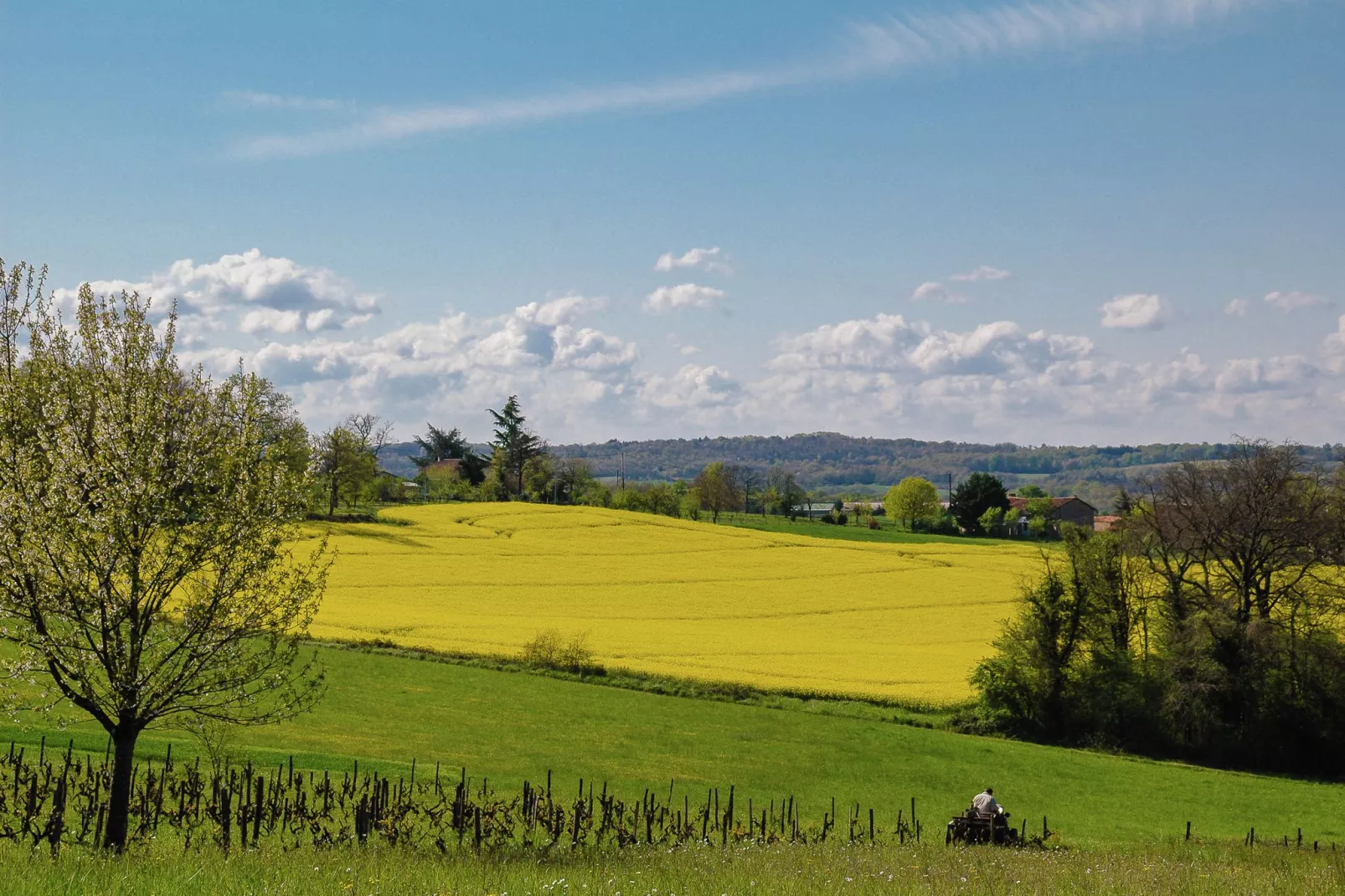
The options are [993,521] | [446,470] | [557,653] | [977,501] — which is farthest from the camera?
[446,470]

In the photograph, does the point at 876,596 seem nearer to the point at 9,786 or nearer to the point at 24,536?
the point at 9,786

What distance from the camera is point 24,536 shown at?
14.2 metres

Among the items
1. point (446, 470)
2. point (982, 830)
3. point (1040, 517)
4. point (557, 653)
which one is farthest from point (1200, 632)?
point (446, 470)

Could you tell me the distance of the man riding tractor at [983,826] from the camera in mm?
21125

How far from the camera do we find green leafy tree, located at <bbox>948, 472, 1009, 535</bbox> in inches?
5241

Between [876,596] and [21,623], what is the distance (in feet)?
187

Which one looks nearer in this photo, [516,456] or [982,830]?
[982,830]

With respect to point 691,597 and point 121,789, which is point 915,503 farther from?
point 121,789

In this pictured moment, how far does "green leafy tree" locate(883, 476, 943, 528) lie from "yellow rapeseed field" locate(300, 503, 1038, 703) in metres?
49.2

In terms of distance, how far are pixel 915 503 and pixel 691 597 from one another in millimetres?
83635

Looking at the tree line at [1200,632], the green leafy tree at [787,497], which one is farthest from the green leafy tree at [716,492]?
the tree line at [1200,632]

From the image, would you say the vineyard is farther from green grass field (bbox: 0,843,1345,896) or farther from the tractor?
green grass field (bbox: 0,843,1345,896)

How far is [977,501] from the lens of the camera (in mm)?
132875

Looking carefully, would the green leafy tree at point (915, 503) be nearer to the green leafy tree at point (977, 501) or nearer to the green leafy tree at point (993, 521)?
the green leafy tree at point (977, 501)
